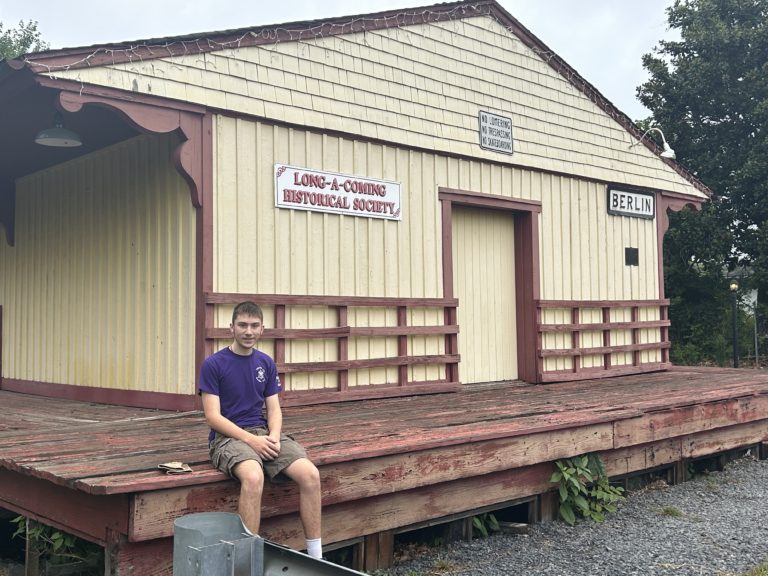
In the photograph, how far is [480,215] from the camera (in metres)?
9.12

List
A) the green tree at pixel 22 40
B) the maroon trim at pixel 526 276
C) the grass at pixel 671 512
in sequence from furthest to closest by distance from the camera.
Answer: the green tree at pixel 22 40, the maroon trim at pixel 526 276, the grass at pixel 671 512

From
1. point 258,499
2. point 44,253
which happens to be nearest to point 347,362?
point 258,499

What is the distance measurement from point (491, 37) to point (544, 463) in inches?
213

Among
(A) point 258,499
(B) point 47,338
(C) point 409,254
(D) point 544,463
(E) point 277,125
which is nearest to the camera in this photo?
→ (A) point 258,499

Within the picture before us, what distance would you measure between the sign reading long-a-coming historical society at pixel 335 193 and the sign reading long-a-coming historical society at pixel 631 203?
12.5ft

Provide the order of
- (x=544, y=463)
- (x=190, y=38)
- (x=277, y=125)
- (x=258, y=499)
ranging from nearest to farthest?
1. (x=258, y=499)
2. (x=544, y=463)
3. (x=190, y=38)
4. (x=277, y=125)

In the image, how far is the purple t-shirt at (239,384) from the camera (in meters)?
4.04

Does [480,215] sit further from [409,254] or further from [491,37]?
[491,37]

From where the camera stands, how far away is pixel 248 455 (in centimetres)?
387

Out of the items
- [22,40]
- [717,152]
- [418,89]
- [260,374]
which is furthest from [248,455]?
[22,40]

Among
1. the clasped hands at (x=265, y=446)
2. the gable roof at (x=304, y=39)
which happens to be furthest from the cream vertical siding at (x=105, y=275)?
the clasped hands at (x=265, y=446)

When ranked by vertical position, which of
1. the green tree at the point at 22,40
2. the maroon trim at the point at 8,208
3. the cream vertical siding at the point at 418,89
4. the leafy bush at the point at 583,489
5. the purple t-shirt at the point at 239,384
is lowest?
the leafy bush at the point at 583,489

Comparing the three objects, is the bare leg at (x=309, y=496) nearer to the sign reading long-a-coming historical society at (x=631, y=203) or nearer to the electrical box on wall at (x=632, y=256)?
the sign reading long-a-coming historical society at (x=631, y=203)

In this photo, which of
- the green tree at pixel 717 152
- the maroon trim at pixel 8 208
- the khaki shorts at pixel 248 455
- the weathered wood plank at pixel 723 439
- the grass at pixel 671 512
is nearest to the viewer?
the khaki shorts at pixel 248 455
